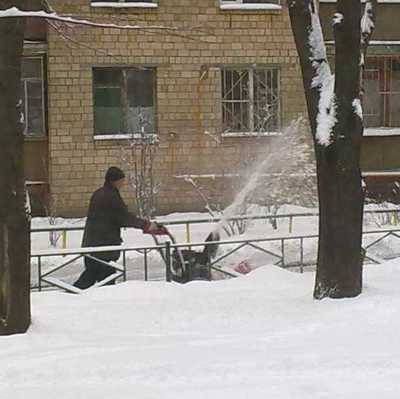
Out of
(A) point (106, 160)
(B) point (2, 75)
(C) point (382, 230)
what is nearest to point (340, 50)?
(B) point (2, 75)

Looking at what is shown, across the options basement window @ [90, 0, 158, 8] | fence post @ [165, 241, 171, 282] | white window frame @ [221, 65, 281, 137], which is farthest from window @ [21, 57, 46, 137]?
fence post @ [165, 241, 171, 282]

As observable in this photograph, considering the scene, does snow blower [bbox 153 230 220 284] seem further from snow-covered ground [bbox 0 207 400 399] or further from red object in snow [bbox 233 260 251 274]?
snow-covered ground [bbox 0 207 400 399]

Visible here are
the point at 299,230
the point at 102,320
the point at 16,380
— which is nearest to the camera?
the point at 16,380

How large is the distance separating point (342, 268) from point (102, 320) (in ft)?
6.65

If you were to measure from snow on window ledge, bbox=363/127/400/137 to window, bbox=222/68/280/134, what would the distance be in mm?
2324

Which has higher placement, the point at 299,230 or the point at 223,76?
the point at 223,76

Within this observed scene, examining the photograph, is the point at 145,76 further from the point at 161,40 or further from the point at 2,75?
the point at 2,75

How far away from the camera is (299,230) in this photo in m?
12.6

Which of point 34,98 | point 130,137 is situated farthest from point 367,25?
point 34,98

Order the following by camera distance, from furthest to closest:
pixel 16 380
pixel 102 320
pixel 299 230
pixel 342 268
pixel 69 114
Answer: pixel 69 114, pixel 299 230, pixel 342 268, pixel 102 320, pixel 16 380

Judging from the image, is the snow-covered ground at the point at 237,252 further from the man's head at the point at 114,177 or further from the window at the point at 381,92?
the window at the point at 381,92

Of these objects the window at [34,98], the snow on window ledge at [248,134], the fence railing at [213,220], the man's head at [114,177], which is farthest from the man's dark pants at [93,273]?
the snow on window ledge at [248,134]

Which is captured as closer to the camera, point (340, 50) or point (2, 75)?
point (2, 75)

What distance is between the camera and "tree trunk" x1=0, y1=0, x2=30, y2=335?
5848mm
